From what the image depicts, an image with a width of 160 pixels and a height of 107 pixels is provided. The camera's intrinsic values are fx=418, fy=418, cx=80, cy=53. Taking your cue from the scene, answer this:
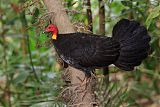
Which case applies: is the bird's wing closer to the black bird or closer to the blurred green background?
the black bird

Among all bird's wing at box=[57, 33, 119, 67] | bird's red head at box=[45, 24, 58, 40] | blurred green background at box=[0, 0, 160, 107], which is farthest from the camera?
blurred green background at box=[0, 0, 160, 107]

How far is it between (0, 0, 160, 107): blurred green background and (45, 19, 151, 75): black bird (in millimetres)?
142

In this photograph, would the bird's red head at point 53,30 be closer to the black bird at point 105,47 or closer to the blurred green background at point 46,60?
the black bird at point 105,47

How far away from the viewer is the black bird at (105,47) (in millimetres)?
1682

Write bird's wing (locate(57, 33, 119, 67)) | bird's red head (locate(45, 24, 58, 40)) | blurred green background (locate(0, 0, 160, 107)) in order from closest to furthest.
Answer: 1. bird's wing (locate(57, 33, 119, 67))
2. bird's red head (locate(45, 24, 58, 40))
3. blurred green background (locate(0, 0, 160, 107))

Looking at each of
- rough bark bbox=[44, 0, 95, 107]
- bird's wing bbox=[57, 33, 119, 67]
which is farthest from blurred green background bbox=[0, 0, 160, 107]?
bird's wing bbox=[57, 33, 119, 67]

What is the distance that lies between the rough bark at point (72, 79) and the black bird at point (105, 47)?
5 centimetres

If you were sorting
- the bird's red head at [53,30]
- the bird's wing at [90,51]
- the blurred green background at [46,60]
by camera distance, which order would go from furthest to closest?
the blurred green background at [46,60], the bird's red head at [53,30], the bird's wing at [90,51]

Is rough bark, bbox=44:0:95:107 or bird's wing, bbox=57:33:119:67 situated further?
rough bark, bbox=44:0:95:107

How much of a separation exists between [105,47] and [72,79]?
0.88ft

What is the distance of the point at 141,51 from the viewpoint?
1760mm

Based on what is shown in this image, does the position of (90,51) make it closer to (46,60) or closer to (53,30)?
(53,30)

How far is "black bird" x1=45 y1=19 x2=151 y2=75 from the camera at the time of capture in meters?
1.68

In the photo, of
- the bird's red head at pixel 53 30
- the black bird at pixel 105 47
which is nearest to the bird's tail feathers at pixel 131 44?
the black bird at pixel 105 47
